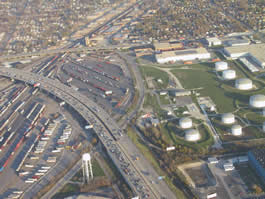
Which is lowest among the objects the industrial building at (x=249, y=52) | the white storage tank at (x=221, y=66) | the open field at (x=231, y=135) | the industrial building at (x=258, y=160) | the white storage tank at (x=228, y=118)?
the industrial building at (x=258, y=160)

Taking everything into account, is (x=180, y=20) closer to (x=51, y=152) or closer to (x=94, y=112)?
(x=94, y=112)

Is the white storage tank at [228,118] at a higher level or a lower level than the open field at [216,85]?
lower

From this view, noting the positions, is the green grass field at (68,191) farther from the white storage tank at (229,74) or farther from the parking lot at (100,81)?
the white storage tank at (229,74)

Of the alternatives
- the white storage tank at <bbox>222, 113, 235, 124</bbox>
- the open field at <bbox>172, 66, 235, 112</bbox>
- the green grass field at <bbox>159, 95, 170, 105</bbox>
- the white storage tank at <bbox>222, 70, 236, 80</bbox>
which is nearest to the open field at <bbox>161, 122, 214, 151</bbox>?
the white storage tank at <bbox>222, 113, 235, 124</bbox>

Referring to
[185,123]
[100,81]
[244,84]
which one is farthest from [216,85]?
[100,81]

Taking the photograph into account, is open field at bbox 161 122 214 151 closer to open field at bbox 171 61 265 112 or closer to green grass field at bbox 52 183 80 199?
open field at bbox 171 61 265 112

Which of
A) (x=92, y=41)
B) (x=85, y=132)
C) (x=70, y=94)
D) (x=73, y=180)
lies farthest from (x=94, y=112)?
(x=92, y=41)

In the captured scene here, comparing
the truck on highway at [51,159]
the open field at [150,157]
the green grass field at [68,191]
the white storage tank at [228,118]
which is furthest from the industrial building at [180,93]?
the green grass field at [68,191]
